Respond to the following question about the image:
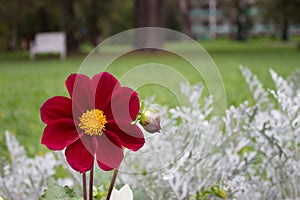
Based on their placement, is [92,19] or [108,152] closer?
[108,152]

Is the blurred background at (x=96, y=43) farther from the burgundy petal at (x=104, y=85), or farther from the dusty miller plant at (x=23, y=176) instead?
the dusty miller plant at (x=23, y=176)

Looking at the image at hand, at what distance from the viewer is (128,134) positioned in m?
0.86

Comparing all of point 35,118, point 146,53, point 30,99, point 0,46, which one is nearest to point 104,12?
point 0,46

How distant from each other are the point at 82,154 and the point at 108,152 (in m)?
0.04

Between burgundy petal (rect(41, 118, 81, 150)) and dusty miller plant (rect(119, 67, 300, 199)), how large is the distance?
578 millimetres

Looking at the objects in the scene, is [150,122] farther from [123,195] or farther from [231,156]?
[231,156]

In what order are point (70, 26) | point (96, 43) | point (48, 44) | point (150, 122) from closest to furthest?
point (150, 122)
point (48, 44)
point (70, 26)
point (96, 43)

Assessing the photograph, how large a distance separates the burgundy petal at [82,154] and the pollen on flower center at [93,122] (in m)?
0.02

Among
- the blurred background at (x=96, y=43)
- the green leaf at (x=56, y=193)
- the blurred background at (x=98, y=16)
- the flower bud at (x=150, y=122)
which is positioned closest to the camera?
the flower bud at (x=150, y=122)

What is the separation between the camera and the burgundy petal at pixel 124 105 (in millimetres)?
851

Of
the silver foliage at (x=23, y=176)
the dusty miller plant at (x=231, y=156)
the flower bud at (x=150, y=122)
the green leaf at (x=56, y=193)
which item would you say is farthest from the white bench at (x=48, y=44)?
the flower bud at (x=150, y=122)

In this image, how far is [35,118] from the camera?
509 cm

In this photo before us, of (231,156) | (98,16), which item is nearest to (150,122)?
(231,156)

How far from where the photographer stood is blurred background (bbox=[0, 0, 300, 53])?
20562mm
